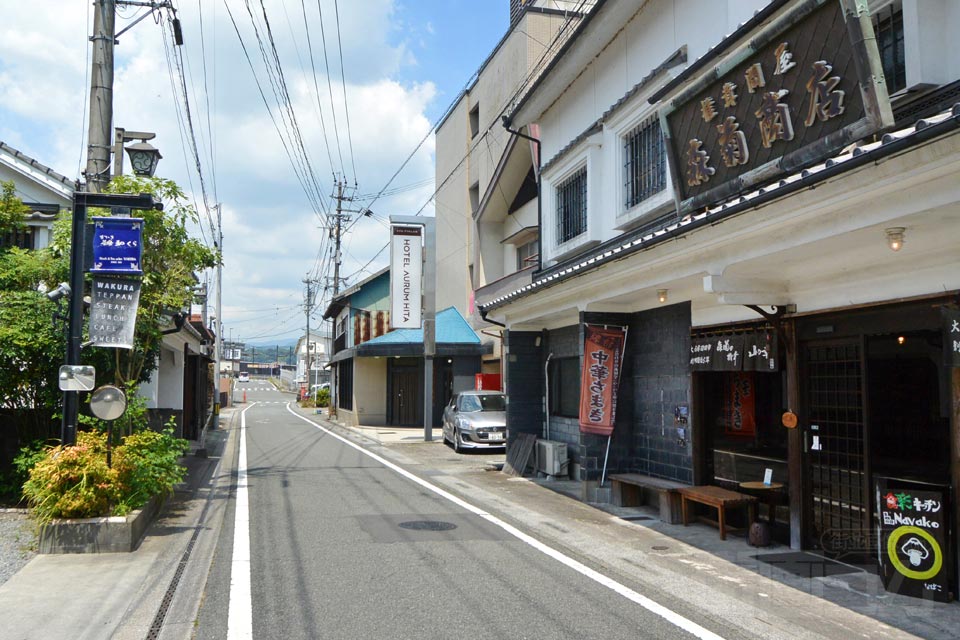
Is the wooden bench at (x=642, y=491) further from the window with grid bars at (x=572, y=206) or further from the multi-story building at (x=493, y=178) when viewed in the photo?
the multi-story building at (x=493, y=178)

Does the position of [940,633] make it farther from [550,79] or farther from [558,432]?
[550,79]

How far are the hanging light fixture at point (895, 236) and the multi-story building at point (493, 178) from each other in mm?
11339

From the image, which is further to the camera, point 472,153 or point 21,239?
point 472,153

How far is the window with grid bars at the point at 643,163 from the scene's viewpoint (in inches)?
444

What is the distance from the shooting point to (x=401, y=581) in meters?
6.63

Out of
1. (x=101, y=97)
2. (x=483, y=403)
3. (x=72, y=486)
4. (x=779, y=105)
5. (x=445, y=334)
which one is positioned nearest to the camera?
(x=779, y=105)

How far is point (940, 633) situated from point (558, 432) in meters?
9.36

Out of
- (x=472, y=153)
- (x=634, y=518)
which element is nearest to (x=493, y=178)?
(x=472, y=153)

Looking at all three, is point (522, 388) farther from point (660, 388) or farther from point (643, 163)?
point (643, 163)

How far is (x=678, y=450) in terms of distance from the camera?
1078 cm

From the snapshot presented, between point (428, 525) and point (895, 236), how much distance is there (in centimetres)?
631

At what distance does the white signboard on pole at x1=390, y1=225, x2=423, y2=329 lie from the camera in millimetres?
24219

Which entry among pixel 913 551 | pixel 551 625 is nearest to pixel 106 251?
pixel 551 625

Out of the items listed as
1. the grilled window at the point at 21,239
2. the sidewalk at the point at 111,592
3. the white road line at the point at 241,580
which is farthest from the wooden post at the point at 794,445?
the grilled window at the point at 21,239
